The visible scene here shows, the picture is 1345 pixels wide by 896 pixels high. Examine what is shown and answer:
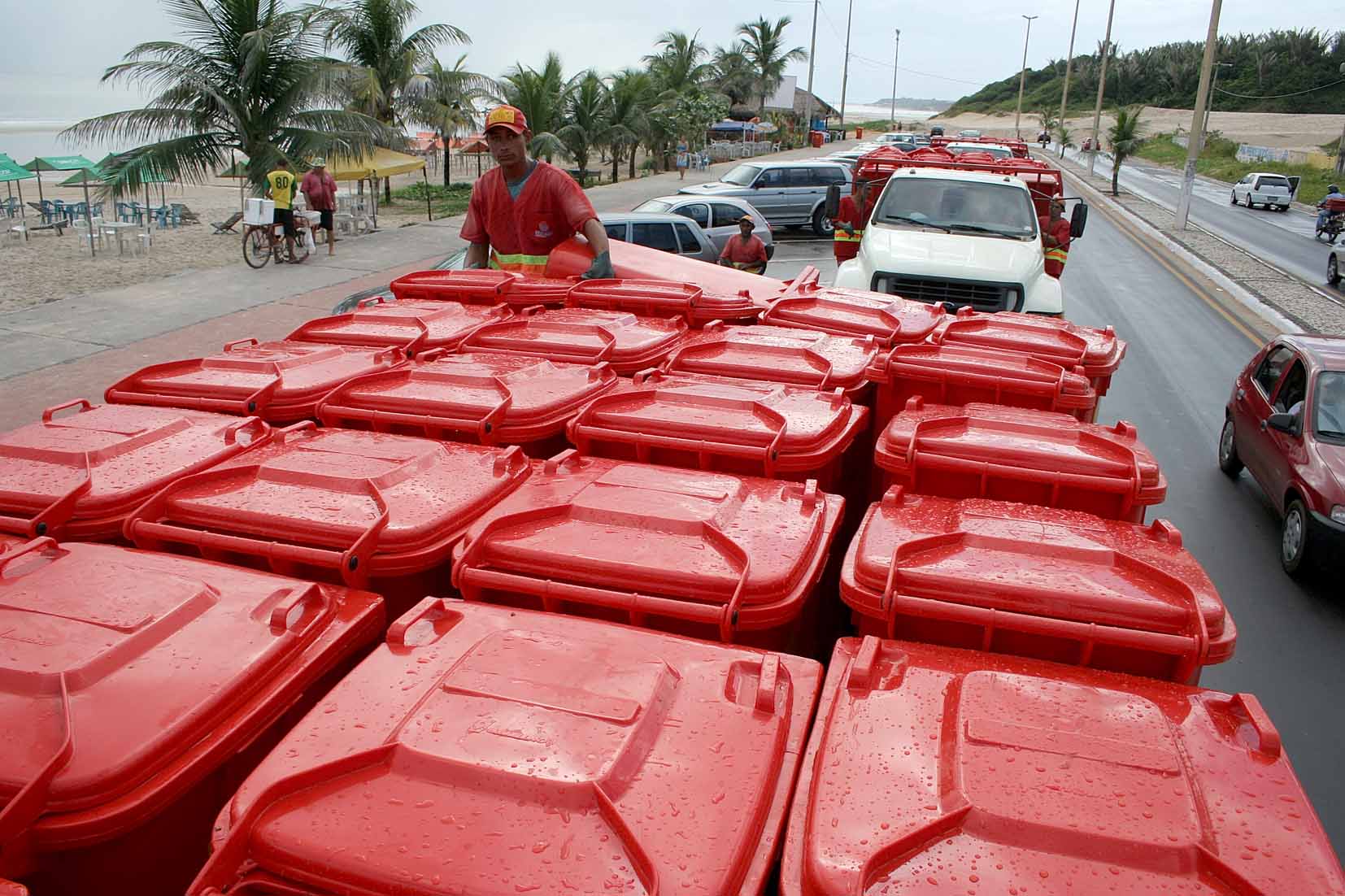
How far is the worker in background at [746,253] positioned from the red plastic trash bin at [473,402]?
829 centimetres

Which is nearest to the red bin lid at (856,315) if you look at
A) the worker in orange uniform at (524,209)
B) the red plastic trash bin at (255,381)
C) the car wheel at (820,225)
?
the worker in orange uniform at (524,209)

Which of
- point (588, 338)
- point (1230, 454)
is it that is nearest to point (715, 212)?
point (1230, 454)

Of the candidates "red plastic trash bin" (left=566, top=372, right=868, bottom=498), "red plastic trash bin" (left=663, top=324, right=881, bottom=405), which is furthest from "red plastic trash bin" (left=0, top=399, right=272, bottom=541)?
"red plastic trash bin" (left=663, top=324, right=881, bottom=405)

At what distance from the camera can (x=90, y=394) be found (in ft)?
30.9

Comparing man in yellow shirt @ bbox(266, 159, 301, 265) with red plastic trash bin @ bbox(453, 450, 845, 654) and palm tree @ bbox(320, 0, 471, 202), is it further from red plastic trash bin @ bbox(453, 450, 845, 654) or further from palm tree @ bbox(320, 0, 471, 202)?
red plastic trash bin @ bbox(453, 450, 845, 654)

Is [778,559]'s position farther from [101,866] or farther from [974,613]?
[101,866]

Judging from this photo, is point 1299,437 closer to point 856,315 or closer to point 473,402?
point 856,315

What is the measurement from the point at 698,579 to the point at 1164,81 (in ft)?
346

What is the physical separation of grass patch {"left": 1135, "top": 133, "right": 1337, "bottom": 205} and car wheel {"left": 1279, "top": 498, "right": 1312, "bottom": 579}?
110 feet

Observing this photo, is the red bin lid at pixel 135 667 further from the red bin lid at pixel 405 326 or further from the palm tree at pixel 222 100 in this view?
the palm tree at pixel 222 100

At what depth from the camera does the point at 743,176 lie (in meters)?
23.0

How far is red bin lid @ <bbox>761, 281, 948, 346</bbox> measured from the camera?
5387mm

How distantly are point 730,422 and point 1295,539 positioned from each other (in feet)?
16.7

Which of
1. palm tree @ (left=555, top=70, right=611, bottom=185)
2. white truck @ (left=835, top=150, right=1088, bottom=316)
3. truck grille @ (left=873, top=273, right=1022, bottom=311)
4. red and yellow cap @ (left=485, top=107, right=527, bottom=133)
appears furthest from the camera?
palm tree @ (left=555, top=70, right=611, bottom=185)
